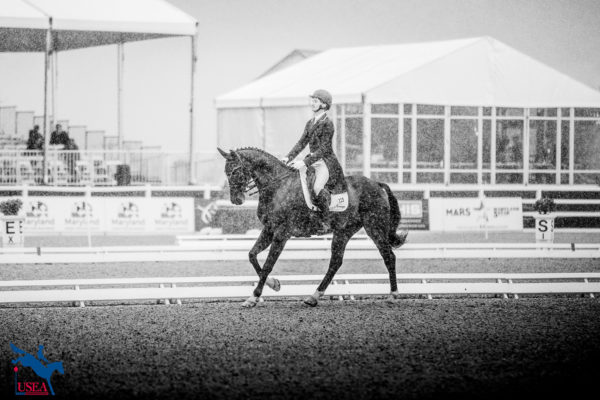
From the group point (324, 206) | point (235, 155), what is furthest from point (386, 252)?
point (235, 155)

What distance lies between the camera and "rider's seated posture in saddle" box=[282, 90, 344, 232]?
29.6 ft

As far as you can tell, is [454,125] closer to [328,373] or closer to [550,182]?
[550,182]

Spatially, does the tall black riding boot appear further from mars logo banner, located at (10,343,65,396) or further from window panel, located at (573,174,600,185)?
window panel, located at (573,174,600,185)

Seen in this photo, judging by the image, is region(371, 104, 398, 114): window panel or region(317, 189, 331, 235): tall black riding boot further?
region(371, 104, 398, 114): window panel

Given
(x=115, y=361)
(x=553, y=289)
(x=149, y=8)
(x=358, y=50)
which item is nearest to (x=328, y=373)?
(x=115, y=361)

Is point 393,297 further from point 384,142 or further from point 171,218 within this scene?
point 384,142

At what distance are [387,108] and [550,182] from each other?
4.75 m

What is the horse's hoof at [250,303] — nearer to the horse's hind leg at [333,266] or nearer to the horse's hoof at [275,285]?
the horse's hoof at [275,285]

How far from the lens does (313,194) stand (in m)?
9.11

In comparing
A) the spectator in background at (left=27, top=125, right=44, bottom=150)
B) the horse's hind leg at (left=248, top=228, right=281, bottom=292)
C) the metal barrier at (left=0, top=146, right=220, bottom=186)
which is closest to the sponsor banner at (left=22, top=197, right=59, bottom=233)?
the metal barrier at (left=0, top=146, right=220, bottom=186)

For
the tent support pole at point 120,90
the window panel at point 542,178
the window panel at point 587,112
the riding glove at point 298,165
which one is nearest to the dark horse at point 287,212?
the riding glove at point 298,165

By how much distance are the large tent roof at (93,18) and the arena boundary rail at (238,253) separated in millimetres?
6332

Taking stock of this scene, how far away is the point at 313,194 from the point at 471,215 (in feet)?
37.5

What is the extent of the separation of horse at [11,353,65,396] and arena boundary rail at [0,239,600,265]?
14.5 ft
